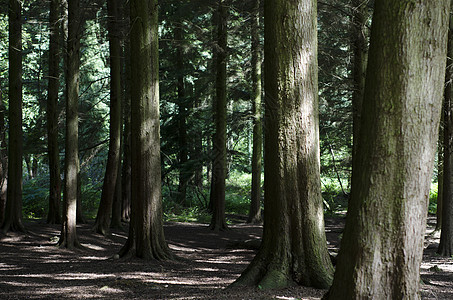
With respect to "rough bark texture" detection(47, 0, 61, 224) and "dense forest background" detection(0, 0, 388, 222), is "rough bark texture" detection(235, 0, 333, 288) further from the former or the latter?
"rough bark texture" detection(47, 0, 61, 224)

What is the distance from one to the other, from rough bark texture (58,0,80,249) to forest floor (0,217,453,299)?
0.59 metres

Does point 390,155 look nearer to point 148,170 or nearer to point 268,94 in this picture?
point 268,94

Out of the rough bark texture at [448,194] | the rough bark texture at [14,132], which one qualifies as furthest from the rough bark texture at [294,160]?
Result: the rough bark texture at [14,132]

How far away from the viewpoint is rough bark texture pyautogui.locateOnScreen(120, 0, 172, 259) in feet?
30.0

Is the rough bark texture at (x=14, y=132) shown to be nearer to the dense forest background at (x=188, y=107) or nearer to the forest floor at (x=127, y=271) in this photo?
the forest floor at (x=127, y=271)

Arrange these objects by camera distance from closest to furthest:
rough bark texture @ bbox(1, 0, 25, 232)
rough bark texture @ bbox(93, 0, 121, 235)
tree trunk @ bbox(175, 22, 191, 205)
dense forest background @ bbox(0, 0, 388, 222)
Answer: rough bark texture @ bbox(1, 0, 25, 232) < rough bark texture @ bbox(93, 0, 121, 235) < dense forest background @ bbox(0, 0, 388, 222) < tree trunk @ bbox(175, 22, 191, 205)

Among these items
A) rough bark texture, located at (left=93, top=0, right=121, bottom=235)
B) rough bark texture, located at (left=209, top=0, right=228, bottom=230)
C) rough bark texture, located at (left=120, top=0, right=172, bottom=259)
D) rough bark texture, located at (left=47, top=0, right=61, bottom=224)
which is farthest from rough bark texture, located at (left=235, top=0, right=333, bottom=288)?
rough bark texture, located at (left=47, top=0, right=61, bottom=224)

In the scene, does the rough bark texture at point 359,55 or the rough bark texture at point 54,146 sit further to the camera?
the rough bark texture at point 54,146

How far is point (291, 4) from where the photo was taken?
18.1 feet

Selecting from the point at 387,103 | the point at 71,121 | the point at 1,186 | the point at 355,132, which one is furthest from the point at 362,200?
the point at 1,186

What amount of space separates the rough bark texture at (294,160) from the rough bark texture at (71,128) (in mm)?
6637

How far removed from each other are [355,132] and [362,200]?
33.9 feet

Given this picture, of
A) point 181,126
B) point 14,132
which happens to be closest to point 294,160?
point 14,132

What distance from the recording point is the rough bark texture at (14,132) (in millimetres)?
12680
